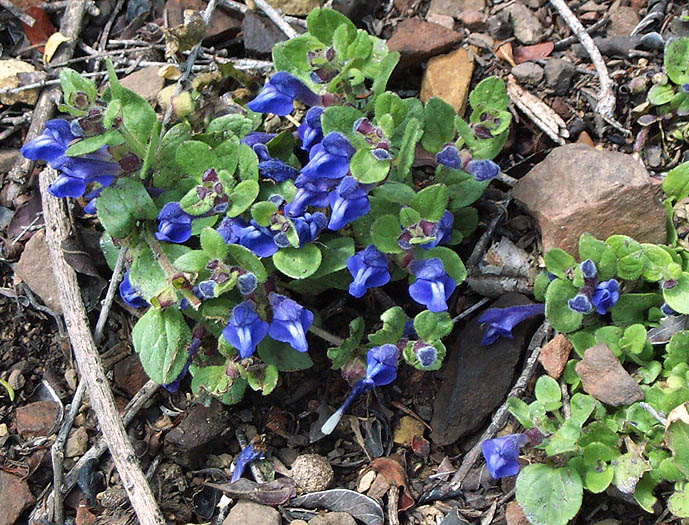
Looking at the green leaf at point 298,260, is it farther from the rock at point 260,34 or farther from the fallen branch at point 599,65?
the fallen branch at point 599,65

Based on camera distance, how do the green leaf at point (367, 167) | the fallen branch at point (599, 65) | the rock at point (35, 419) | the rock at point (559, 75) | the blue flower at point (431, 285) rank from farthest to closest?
the rock at point (559, 75), the fallen branch at point (599, 65), the rock at point (35, 419), the blue flower at point (431, 285), the green leaf at point (367, 167)

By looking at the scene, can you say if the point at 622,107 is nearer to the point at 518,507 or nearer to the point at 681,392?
the point at 681,392

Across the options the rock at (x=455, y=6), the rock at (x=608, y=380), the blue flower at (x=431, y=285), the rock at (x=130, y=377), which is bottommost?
the rock at (x=130, y=377)

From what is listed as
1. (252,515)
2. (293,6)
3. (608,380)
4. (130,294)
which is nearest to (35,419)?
(130,294)

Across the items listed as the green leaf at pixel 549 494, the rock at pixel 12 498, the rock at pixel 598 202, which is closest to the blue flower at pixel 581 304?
the rock at pixel 598 202

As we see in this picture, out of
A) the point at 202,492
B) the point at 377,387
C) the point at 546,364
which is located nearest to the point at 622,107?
the point at 546,364

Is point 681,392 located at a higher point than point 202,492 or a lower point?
higher

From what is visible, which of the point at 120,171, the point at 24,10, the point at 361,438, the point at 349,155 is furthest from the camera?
the point at 24,10

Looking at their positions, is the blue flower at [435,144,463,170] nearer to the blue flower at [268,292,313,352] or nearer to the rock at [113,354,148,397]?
the blue flower at [268,292,313,352]

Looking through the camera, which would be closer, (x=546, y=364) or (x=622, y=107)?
(x=546, y=364)
